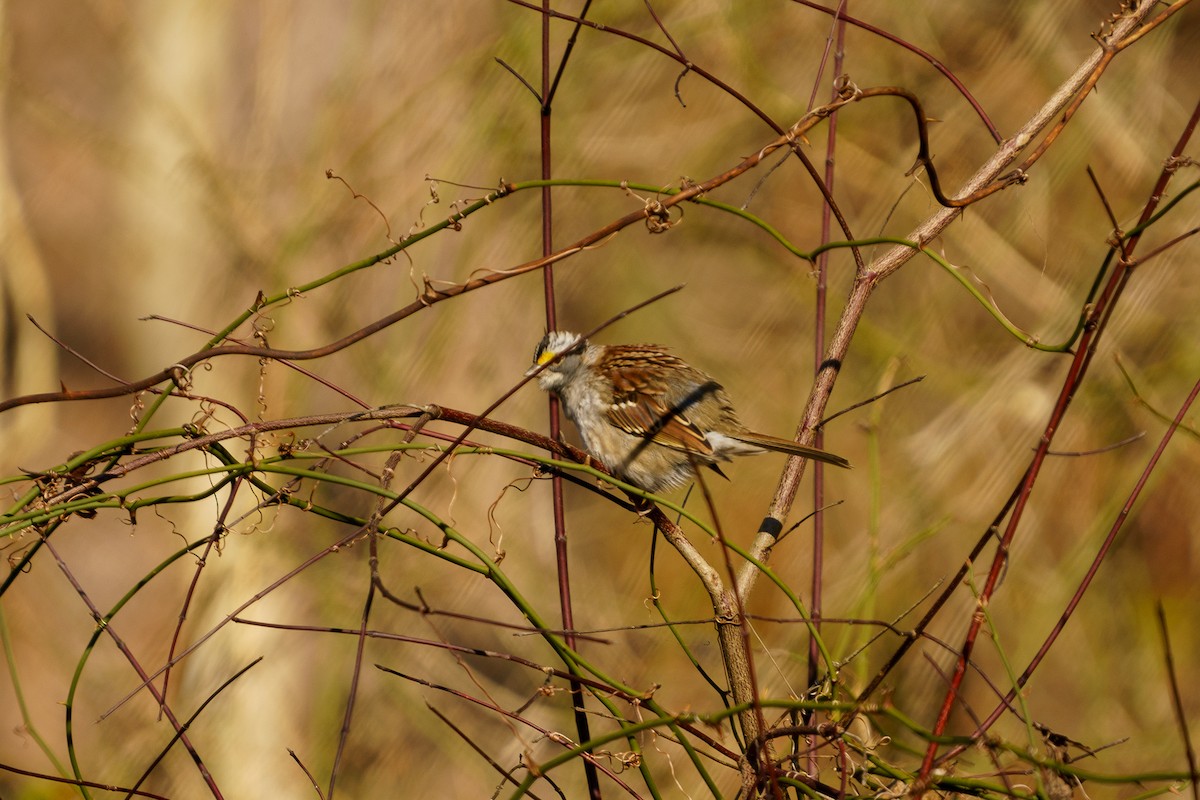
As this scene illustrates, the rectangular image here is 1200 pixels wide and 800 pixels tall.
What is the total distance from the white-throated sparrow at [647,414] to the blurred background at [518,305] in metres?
1.45

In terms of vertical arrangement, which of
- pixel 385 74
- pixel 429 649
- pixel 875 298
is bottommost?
pixel 429 649

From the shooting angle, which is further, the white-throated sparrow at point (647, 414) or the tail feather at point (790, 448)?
the white-throated sparrow at point (647, 414)

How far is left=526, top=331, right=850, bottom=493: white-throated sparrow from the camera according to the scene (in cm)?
320

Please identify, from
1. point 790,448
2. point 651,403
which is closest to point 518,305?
point 651,403

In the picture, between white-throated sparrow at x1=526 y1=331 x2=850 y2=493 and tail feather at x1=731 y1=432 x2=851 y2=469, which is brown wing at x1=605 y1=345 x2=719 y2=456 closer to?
white-throated sparrow at x1=526 y1=331 x2=850 y2=493

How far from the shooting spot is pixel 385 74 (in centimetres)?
514

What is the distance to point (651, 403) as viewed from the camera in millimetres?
3250

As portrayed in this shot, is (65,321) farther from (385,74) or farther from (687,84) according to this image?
(687,84)

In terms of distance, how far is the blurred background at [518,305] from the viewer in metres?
4.82

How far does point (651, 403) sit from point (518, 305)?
2.27m

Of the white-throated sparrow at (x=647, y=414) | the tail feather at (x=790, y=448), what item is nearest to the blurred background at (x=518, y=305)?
the white-throated sparrow at (x=647, y=414)

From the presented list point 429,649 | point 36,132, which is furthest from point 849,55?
point 36,132

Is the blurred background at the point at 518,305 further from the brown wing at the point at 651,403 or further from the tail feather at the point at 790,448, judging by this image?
the tail feather at the point at 790,448

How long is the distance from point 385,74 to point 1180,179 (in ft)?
12.1
